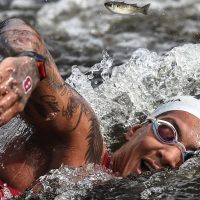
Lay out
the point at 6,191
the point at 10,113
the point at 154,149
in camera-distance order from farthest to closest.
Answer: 1. the point at 154,149
2. the point at 6,191
3. the point at 10,113

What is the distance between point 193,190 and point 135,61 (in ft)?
8.96

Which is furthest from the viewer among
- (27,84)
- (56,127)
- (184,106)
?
(184,106)

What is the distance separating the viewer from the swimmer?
2.74m

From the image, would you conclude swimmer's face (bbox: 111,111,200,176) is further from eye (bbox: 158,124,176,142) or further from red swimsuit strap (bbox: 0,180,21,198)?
red swimsuit strap (bbox: 0,180,21,198)

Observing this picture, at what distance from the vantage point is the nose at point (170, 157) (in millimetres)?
3863

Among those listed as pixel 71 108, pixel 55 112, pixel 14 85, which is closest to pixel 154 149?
pixel 71 108

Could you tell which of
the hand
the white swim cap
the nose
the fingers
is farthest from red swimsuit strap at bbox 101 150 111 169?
the fingers

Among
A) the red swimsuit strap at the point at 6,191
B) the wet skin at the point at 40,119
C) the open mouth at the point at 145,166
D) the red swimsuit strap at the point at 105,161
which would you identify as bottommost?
the open mouth at the point at 145,166

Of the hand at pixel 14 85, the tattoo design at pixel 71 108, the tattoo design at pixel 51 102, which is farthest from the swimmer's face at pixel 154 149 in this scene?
the hand at pixel 14 85

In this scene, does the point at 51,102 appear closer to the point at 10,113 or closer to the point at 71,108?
the point at 71,108

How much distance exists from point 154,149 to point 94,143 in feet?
1.33

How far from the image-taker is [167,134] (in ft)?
12.9

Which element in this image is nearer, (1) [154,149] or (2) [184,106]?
(1) [154,149]

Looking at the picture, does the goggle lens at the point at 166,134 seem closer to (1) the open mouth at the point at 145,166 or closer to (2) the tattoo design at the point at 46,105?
(1) the open mouth at the point at 145,166
